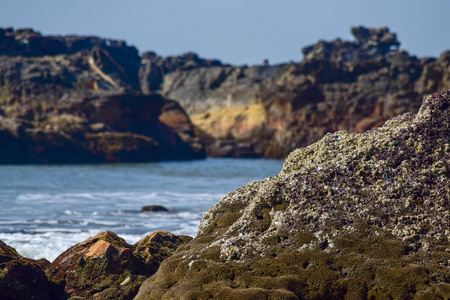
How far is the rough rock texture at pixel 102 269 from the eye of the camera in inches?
206

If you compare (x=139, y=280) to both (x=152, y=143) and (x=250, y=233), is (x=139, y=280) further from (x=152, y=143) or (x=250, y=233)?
(x=152, y=143)

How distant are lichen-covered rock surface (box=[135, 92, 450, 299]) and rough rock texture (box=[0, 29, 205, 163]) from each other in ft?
131

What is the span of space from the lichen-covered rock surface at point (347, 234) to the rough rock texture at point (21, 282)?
46.2 inches

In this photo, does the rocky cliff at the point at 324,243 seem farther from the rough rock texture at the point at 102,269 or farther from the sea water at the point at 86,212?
the sea water at the point at 86,212

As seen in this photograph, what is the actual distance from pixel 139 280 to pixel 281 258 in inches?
65.6

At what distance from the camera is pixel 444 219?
4.46 meters

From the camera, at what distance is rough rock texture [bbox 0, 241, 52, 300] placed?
4.88 meters

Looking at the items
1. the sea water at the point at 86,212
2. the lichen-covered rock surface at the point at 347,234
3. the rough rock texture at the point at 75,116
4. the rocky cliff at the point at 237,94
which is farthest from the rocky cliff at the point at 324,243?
the rocky cliff at the point at 237,94

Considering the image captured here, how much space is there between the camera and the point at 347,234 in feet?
14.6

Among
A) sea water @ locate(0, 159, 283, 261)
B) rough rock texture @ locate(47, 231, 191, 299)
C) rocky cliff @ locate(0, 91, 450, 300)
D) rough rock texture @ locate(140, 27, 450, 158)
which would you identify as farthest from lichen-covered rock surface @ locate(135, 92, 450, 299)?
rough rock texture @ locate(140, 27, 450, 158)

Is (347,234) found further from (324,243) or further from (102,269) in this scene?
(102,269)

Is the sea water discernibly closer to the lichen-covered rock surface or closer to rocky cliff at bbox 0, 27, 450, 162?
the lichen-covered rock surface

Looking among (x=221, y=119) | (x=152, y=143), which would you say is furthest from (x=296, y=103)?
(x=152, y=143)

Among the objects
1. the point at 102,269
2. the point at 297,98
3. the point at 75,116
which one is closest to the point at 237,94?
the point at 297,98
